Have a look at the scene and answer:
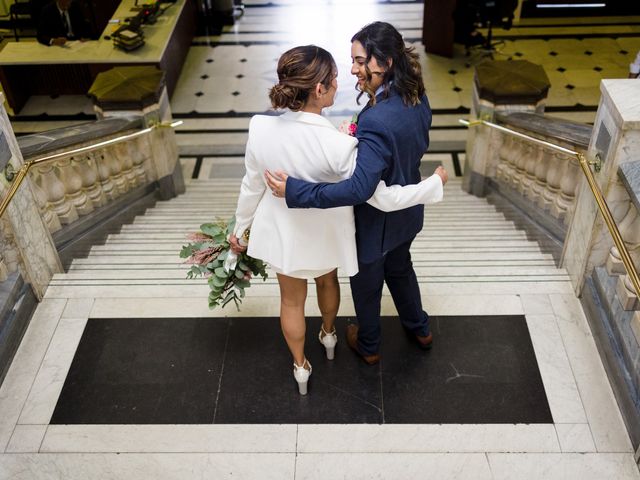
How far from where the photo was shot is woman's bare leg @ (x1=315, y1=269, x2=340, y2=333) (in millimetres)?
2986

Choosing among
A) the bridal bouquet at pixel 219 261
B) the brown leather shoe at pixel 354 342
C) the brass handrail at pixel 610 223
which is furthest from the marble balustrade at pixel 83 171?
the brass handrail at pixel 610 223

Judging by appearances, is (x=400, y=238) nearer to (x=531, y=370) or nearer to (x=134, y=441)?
(x=531, y=370)

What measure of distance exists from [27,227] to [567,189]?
3.21 metres

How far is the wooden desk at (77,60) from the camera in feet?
27.9

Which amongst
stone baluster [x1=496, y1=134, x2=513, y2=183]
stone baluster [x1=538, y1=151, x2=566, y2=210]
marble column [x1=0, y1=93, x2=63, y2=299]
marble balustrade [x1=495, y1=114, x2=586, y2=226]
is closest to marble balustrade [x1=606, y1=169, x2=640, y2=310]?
marble balustrade [x1=495, y1=114, x2=586, y2=226]

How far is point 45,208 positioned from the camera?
14.0 ft

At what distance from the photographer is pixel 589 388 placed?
311 cm

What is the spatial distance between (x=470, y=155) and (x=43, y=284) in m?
3.81

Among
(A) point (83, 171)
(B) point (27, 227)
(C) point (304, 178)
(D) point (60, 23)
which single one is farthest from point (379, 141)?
(D) point (60, 23)

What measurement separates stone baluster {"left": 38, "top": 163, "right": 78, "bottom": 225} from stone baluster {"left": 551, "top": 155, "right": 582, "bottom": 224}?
3264 mm

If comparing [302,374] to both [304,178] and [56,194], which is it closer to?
[304,178]

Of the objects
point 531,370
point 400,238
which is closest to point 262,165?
point 400,238

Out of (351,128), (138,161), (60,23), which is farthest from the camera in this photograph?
(60,23)

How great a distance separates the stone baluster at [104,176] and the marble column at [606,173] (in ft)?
11.0
